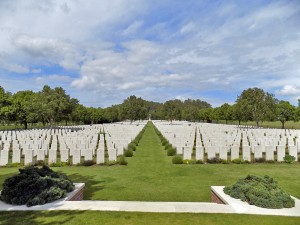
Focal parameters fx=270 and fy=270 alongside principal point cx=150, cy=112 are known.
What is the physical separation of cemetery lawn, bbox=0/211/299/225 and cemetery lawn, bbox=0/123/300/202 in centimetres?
216

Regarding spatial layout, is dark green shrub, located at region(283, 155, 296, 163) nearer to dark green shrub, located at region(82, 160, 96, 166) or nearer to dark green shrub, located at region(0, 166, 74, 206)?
dark green shrub, located at region(82, 160, 96, 166)

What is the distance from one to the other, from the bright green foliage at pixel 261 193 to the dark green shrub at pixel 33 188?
4282 millimetres

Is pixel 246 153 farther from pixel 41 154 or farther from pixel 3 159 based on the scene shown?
pixel 3 159

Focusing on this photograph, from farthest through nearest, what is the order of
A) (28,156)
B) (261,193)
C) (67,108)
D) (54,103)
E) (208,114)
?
(208,114) < (67,108) < (54,103) < (28,156) < (261,193)

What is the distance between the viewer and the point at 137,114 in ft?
206

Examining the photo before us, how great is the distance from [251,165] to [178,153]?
4.58 metres

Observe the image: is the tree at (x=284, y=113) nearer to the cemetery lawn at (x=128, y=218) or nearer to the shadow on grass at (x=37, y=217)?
the cemetery lawn at (x=128, y=218)

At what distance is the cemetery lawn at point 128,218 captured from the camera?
533cm

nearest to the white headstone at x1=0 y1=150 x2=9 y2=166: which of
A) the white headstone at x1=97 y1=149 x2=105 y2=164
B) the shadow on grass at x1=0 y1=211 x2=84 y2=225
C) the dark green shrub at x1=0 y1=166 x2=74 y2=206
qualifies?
the white headstone at x1=97 y1=149 x2=105 y2=164

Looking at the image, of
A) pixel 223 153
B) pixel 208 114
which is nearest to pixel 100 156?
pixel 223 153

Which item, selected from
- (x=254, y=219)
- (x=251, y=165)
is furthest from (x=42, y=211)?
(x=251, y=165)

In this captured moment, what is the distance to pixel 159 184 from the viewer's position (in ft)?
31.3

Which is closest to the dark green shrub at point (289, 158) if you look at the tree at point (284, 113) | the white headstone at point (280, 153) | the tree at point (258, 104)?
the white headstone at point (280, 153)

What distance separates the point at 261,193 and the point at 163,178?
4.72m
